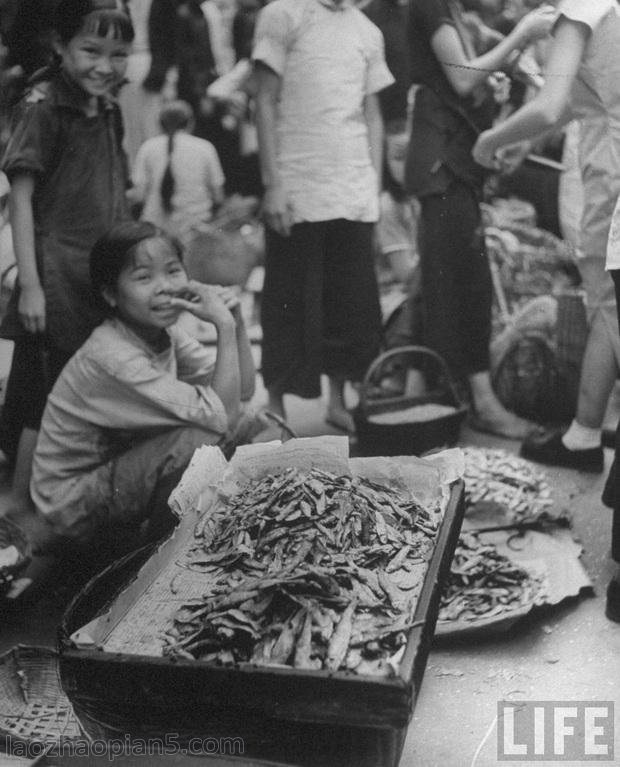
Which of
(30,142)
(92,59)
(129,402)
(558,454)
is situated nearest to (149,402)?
(129,402)

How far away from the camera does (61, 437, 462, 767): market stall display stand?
183 cm

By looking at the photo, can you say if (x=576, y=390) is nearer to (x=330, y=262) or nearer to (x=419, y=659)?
(x=330, y=262)

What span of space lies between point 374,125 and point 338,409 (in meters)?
1.43

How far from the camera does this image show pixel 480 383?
477 centimetres

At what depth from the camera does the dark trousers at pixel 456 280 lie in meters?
4.54

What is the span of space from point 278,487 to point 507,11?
363cm

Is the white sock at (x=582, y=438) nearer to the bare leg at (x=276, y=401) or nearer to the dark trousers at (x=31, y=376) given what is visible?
the bare leg at (x=276, y=401)

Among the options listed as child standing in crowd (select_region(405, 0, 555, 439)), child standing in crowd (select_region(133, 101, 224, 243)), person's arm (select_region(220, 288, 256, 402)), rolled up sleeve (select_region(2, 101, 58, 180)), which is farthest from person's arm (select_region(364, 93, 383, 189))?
child standing in crowd (select_region(133, 101, 224, 243))

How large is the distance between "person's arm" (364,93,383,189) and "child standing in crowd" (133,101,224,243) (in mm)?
1838

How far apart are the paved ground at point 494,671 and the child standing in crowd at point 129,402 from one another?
1.28ft

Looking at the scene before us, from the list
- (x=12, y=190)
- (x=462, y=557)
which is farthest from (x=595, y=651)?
(x=12, y=190)

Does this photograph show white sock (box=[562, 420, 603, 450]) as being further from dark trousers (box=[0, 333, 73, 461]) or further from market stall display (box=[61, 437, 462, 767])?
dark trousers (box=[0, 333, 73, 461])

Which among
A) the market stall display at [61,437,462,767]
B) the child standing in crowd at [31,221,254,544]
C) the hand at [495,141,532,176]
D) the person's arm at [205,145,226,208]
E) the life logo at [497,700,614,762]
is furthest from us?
the person's arm at [205,145,226,208]

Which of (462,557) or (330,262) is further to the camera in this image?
(330,262)
